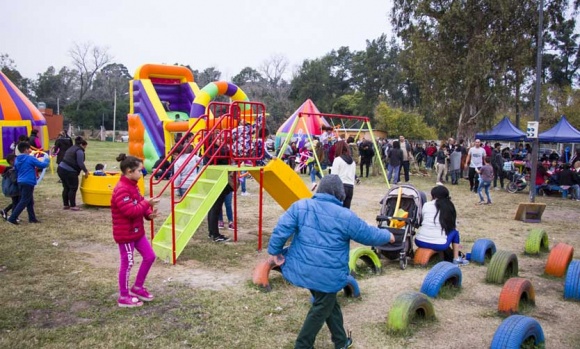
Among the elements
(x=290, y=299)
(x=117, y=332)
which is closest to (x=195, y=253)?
(x=290, y=299)

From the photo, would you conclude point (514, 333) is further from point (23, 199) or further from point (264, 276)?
point (23, 199)

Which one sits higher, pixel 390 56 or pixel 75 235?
pixel 390 56

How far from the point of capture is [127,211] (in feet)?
16.4

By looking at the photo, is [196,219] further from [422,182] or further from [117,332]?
[422,182]

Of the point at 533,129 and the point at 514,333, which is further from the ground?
the point at 533,129

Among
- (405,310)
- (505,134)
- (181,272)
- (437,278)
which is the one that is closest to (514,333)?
(405,310)

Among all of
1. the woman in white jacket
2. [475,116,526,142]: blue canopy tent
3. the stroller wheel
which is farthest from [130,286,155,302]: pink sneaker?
[475,116,526,142]: blue canopy tent

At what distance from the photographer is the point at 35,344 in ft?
14.2

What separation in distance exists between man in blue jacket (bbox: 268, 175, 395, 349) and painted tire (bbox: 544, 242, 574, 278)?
162 inches

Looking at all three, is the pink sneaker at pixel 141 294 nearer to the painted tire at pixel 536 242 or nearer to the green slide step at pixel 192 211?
the green slide step at pixel 192 211

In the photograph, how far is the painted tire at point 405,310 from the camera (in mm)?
4750

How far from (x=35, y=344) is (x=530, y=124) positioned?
14.4m

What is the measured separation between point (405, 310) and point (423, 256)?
8.13ft

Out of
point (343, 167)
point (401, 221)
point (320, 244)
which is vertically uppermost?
point (343, 167)
